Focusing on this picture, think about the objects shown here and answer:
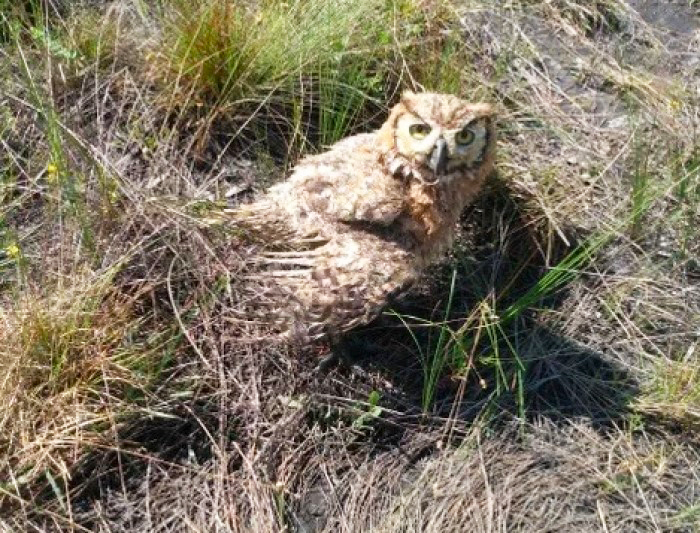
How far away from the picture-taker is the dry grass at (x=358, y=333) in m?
2.28

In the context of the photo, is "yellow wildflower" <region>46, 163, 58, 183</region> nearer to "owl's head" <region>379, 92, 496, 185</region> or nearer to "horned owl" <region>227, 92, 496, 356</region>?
"horned owl" <region>227, 92, 496, 356</region>

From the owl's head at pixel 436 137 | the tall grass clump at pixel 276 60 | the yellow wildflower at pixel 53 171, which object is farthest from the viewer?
the tall grass clump at pixel 276 60

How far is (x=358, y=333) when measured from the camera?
258cm

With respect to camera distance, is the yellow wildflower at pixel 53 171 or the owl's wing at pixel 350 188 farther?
the yellow wildflower at pixel 53 171

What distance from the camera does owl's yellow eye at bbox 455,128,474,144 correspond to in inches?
94.7

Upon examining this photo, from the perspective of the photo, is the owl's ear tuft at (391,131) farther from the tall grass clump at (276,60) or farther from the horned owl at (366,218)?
the tall grass clump at (276,60)

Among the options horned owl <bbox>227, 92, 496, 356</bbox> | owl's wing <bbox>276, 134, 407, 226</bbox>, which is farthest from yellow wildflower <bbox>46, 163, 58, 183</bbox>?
owl's wing <bbox>276, 134, 407, 226</bbox>

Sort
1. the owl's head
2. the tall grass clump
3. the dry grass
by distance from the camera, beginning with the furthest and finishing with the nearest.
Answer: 1. the tall grass clump
2. the owl's head
3. the dry grass

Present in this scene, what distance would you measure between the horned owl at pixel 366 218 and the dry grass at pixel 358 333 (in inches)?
5.2

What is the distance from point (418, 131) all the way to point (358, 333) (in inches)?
24.0

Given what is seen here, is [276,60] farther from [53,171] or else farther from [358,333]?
[358,333]

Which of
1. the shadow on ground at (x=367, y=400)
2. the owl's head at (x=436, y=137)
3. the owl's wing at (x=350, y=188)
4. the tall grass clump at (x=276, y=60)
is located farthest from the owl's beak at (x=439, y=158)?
the tall grass clump at (x=276, y=60)

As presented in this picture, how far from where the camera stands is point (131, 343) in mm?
2395

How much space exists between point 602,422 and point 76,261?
152 centimetres
